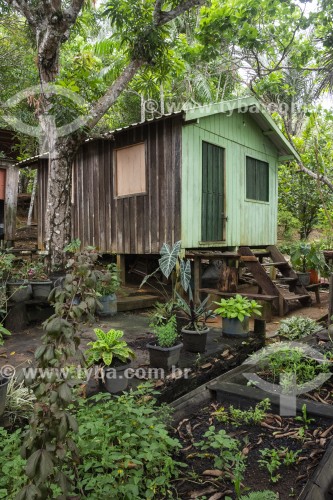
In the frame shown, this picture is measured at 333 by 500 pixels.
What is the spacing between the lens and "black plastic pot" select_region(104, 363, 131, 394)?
2.96m

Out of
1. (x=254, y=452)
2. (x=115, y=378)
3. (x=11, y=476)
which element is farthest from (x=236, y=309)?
(x=11, y=476)

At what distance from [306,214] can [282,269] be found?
7020 millimetres

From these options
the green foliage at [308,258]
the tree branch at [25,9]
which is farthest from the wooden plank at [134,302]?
the tree branch at [25,9]

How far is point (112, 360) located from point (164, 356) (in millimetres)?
639

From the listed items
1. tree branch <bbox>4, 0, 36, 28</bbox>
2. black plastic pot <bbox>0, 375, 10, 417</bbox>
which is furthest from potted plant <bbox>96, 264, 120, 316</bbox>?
tree branch <bbox>4, 0, 36, 28</bbox>

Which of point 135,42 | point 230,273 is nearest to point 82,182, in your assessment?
point 135,42

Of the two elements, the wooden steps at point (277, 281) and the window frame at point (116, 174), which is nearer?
the wooden steps at point (277, 281)

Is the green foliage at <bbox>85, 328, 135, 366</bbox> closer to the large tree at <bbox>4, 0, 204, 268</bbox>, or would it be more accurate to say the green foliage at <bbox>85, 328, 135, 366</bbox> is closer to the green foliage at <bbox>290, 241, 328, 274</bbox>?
the large tree at <bbox>4, 0, 204, 268</bbox>

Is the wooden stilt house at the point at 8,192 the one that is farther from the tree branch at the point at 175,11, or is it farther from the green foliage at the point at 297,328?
the green foliage at the point at 297,328

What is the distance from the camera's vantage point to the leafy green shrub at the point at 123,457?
1705 mm

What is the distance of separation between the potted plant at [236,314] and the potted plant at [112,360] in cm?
170

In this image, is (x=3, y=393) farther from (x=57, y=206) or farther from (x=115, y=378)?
(x=57, y=206)

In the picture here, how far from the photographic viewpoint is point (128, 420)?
2.10 metres

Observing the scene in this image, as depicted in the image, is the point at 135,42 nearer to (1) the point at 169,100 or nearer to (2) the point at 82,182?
(2) the point at 82,182
